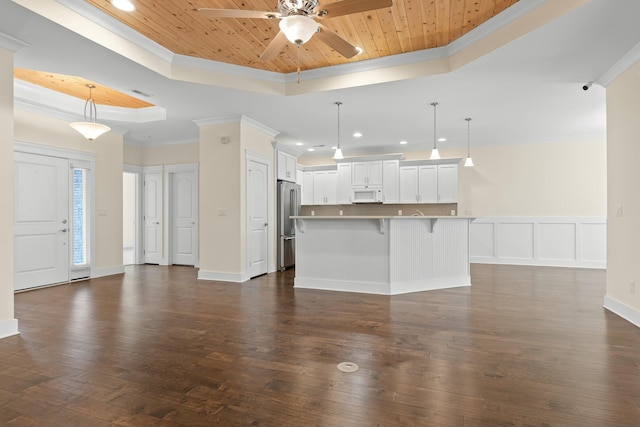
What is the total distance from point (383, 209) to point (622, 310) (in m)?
5.25

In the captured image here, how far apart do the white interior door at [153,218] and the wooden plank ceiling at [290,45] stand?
4.41m

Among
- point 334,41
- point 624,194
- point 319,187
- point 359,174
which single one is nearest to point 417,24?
point 334,41

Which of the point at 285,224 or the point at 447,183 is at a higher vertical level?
the point at 447,183

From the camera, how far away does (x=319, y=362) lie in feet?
8.33

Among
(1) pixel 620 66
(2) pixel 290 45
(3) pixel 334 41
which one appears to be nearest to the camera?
(3) pixel 334 41

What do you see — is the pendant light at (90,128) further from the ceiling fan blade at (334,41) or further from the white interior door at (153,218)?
the ceiling fan blade at (334,41)

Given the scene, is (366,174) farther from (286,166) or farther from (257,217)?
(257,217)

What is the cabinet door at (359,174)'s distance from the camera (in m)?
8.39

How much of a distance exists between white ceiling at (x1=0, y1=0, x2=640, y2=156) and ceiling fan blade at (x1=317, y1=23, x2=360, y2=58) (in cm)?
139

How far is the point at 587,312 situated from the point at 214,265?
17.0ft

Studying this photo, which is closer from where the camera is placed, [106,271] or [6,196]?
[6,196]

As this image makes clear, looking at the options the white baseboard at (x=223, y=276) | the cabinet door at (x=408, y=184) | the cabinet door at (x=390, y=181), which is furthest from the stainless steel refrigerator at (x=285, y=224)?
the cabinet door at (x=408, y=184)

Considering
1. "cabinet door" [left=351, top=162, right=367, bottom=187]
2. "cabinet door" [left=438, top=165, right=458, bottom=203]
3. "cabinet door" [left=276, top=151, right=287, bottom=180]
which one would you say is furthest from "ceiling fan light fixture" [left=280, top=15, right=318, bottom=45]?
"cabinet door" [left=438, top=165, right=458, bottom=203]

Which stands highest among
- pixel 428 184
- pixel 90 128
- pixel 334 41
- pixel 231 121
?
pixel 231 121
